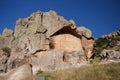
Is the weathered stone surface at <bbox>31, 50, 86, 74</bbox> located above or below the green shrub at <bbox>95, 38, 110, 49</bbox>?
below

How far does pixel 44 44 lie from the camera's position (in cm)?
3803

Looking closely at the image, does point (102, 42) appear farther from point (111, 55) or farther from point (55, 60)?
point (55, 60)

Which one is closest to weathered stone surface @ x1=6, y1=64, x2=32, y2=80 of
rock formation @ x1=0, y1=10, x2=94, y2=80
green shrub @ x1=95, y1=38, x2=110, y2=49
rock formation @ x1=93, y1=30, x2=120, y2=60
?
rock formation @ x1=0, y1=10, x2=94, y2=80

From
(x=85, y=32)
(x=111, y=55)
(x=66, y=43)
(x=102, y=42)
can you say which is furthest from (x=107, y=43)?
(x=66, y=43)

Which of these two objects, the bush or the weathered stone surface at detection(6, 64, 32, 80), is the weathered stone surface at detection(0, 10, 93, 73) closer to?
the bush

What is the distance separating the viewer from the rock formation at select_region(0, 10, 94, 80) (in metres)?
36.4

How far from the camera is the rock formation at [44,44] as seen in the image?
36438 mm

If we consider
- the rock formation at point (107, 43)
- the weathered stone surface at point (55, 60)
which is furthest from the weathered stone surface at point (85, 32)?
the weathered stone surface at point (55, 60)

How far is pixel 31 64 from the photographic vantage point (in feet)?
118

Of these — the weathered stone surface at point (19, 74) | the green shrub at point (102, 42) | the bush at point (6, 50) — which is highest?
the green shrub at point (102, 42)

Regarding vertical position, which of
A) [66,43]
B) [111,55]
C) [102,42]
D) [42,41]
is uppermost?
[102,42]

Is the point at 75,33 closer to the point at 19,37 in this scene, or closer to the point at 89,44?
the point at 89,44

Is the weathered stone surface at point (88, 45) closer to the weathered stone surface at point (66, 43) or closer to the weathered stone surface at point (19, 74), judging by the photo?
the weathered stone surface at point (66, 43)

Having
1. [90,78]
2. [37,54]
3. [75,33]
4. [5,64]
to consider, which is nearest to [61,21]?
[75,33]
